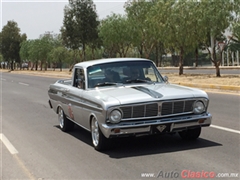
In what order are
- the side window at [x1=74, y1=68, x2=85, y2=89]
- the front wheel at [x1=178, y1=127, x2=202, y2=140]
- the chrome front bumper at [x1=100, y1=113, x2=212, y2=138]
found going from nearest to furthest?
the chrome front bumper at [x1=100, y1=113, x2=212, y2=138]
the front wheel at [x1=178, y1=127, x2=202, y2=140]
the side window at [x1=74, y1=68, x2=85, y2=89]

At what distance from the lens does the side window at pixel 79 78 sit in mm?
8408

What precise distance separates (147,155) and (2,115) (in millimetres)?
8189

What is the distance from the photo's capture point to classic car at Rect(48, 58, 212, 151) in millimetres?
6844

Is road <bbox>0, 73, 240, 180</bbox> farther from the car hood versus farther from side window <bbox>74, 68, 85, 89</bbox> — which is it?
side window <bbox>74, 68, 85, 89</bbox>

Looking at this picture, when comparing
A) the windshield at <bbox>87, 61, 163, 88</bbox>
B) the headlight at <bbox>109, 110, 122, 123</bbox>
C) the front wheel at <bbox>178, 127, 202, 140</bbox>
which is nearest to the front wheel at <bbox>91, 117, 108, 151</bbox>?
the headlight at <bbox>109, 110, 122, 123</bbox>

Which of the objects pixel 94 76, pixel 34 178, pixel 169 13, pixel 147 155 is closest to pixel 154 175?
pixel 147 155

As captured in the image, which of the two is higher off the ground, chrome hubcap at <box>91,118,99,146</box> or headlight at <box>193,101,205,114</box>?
headlight at <box>193,101,205,114</box>

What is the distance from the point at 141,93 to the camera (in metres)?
7.18

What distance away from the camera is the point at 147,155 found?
6.90 metres

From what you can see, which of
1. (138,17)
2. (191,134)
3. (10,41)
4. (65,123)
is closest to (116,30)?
(138,17)

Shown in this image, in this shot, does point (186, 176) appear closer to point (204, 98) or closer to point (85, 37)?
point (204, 98)

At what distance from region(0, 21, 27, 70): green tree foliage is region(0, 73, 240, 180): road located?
86063 mm

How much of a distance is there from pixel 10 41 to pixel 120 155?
90754mm

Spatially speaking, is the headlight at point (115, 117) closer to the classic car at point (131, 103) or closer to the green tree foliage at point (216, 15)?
the classic car at point (131, 103)
